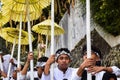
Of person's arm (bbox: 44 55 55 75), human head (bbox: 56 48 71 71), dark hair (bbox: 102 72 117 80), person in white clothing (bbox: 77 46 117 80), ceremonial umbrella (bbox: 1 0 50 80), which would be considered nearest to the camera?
person in white clothing (bbox: 77 46 117 80)

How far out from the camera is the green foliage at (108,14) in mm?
8664

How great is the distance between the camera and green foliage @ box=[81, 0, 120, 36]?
8664mm

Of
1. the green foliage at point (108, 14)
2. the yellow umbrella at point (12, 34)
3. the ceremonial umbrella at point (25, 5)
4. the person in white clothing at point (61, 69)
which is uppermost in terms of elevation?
the ceremonial umbrella at point (25, 5)

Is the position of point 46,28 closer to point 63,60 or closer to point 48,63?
point 63,60

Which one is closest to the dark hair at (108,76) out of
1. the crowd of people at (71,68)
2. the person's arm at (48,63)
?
the crowd of people at (71,68)

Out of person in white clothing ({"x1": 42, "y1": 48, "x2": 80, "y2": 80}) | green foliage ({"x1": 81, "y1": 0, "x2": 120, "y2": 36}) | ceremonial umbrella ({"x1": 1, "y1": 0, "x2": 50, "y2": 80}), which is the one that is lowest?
person in white clothing ({"x1": 42, "y1": 48, "x2": 80, "y2": 80})

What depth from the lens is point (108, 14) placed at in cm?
877

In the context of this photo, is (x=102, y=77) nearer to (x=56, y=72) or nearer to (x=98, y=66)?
(x=98, y=66)

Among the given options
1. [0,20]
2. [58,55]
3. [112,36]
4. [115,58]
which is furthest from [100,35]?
[58,55]

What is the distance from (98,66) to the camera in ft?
16.1

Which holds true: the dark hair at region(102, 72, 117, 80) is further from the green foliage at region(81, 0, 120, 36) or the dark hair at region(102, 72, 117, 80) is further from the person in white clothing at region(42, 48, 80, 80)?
the green foliage at region(81, 0, 120, 36)

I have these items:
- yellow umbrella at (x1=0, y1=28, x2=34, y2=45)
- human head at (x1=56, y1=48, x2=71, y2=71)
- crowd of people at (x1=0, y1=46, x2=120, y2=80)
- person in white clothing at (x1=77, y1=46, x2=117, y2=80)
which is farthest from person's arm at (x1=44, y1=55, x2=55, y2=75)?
yellow umbrella at (x1=0, y1=28, x2=34, y2=45)

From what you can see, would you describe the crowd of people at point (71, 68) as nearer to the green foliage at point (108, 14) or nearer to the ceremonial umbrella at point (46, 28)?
the ceremonial umbrella at point (46, 28)

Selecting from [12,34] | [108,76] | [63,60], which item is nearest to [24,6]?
[63,60]
